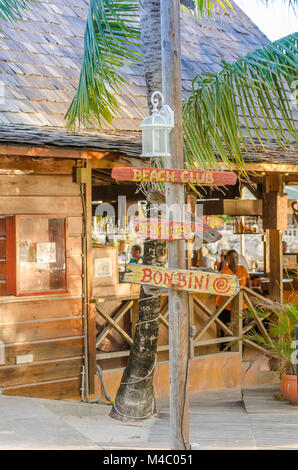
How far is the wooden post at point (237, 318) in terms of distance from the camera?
9.52 meters

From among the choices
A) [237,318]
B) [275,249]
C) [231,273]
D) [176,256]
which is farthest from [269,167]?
[176,256]

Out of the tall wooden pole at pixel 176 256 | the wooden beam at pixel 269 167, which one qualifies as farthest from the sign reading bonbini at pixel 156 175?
the wooden beam at pixel 269 167

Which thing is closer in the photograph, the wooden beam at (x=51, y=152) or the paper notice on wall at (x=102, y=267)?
the wooden beam at (x=51, y=152)

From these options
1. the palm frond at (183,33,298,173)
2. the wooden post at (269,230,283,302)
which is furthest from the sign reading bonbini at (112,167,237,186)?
the wooden post at (269,230,283,302)

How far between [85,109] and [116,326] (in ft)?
8.90

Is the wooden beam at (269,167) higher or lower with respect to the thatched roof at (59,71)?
lower

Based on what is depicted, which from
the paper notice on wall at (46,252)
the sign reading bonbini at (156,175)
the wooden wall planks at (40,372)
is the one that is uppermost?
the sign reading bonbini at (156,175)

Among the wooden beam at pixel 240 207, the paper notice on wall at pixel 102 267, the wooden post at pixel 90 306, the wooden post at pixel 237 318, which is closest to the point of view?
the wooden post at pixel 90 306

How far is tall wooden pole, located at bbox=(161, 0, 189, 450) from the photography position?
484 cm

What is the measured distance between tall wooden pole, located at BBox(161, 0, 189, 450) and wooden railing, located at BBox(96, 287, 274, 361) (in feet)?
11.1

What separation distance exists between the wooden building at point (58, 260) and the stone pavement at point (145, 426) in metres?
0.50

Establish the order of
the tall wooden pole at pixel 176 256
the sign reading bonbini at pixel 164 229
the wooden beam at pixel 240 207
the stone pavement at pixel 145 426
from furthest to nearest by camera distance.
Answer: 1. the wooden beam at pixel 240 207
2. the stone pavement at pixel 145 426
3. the tall wooden pole at pixel 176 256
4. the sign reading bonbini at pixel 164 229

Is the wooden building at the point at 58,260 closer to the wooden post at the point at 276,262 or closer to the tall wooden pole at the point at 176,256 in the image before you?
the wooden post at the point at 276,262

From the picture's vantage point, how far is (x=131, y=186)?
12094 mm
